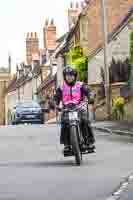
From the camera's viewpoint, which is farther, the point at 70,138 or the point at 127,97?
the point at 127,97

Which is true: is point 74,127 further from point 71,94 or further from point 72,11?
point 72,11

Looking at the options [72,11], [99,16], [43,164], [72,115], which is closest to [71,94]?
[72,115]

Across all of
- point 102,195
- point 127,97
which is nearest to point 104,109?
point 127,97

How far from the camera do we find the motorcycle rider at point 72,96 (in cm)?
1322

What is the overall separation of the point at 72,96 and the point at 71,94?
41mm

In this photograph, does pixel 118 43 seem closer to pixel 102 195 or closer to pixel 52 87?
pixel 52 87

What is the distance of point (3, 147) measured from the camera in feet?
59.3

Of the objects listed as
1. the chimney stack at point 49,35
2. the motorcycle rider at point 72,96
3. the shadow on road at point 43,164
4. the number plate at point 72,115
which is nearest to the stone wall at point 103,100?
the shadow on road at point 43,164

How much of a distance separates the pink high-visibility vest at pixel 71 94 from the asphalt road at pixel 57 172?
1.14m

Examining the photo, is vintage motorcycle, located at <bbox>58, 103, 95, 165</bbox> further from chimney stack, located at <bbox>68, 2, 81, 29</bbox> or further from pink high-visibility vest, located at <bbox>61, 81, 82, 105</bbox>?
chimney stack, located at <bbox>68, 2, 81, 29</bbox>

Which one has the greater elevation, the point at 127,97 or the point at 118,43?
the point at 118,43

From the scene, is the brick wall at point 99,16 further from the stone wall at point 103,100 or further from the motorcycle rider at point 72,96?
the motorcycle rider at point 72,96

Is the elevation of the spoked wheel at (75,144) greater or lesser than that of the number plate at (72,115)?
lesser

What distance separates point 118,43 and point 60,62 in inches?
942
